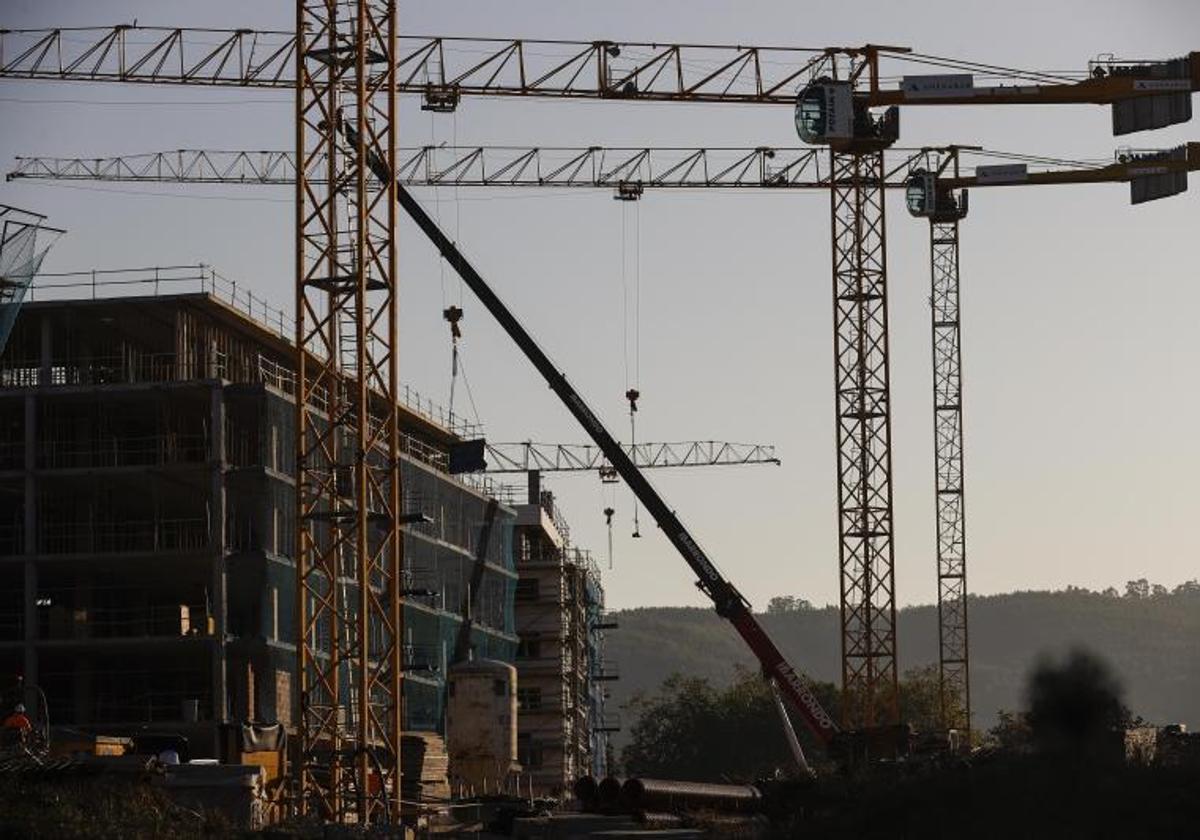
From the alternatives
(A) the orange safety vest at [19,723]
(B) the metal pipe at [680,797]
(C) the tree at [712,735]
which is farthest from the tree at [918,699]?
(A) the orange safety vest at [19,723]

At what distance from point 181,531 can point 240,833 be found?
45.6 metres

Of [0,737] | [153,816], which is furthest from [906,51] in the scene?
[153,816]

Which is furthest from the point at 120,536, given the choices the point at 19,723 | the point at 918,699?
the point at 918,699

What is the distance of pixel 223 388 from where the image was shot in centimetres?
8975

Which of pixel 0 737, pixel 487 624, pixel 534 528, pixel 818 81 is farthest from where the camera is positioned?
pixel 534 528

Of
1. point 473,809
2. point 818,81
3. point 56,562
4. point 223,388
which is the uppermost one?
point 818,81

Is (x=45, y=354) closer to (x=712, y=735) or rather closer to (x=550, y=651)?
(x=550, y=651)

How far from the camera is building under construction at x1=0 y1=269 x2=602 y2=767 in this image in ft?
290

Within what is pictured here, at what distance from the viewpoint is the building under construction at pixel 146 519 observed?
8838cm

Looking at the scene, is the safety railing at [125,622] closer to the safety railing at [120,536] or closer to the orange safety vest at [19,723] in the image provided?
the safety railing at [120,536]

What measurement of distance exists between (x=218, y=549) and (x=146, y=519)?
724 centimetres

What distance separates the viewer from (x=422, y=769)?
219ft

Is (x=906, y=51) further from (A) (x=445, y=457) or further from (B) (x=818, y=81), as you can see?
(A) (x=445, y=457)

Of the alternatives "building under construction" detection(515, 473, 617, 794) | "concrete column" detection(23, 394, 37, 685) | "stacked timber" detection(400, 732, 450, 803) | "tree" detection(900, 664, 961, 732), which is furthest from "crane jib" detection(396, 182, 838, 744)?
"tree" detection(900, 664, 961, 732)
